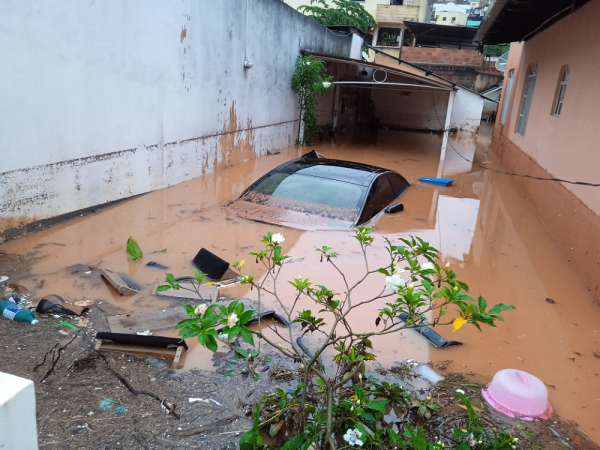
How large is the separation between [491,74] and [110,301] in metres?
26.6

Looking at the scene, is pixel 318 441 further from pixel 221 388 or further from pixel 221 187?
pixel 221 187

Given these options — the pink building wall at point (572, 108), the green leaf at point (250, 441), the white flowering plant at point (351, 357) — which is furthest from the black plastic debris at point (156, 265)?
the pink building wall at point (572, 108)

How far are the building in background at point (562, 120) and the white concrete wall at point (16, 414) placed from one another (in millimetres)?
5476

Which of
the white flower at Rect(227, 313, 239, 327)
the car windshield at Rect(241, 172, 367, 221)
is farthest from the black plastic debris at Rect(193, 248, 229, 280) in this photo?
the white flower at Rect(227, 313, 239, 327)

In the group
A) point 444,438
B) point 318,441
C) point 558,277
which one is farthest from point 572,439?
point 558,277

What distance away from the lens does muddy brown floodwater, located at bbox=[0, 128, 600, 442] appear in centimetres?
391

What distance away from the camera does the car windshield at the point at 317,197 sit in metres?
6.34

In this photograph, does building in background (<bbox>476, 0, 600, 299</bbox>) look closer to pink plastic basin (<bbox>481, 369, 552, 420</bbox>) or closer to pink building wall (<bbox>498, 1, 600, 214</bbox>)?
pink building wall (<bbox>498, 1, 600, 214</bbox>)

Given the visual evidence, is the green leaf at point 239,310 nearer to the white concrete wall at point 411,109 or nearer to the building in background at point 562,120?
the building in background at point 562,120

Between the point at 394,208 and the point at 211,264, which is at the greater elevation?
the point at 394,208

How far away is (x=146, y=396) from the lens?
3.01 m

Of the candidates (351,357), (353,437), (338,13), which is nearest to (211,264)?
(351,357)

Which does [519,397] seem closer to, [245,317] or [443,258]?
[245,317]

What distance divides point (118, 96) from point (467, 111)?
17477 millimetres
